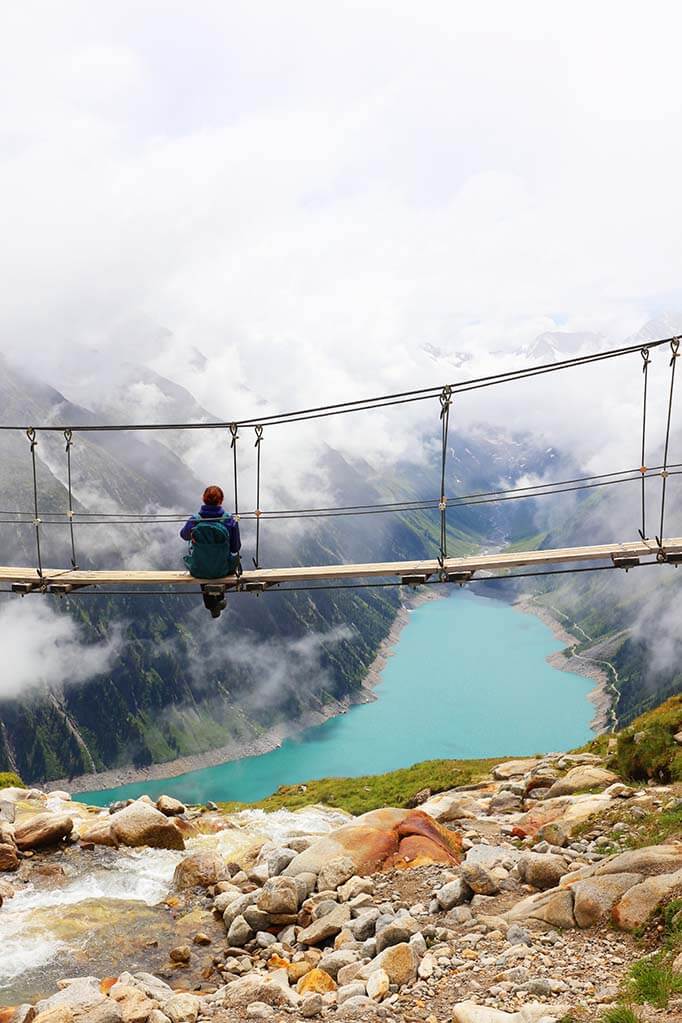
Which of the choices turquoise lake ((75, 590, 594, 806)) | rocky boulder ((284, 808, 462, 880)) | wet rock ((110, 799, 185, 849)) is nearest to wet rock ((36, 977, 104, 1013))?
rocky boulder ((284, 808, 462, 880))

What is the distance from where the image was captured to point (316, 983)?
955cm

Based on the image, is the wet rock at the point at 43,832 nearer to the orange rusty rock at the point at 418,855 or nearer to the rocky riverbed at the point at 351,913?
the rocky riverbed at the point at 351,913

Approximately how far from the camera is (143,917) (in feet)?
48.7

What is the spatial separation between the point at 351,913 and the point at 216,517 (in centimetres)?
655

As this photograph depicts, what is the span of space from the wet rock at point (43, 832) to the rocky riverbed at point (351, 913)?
36mm

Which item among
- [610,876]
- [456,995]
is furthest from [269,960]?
[610,876]

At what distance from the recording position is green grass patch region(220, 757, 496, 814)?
1200 inches

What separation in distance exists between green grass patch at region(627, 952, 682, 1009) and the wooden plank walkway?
178 inches

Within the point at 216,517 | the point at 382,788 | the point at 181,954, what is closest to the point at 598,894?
the point at 181,954

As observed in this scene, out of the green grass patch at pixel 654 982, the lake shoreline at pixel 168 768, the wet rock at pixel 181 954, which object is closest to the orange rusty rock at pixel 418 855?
the wet rock at pixel 181 954

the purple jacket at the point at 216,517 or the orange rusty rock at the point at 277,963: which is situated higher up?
the purple jacket at the point at 216,517

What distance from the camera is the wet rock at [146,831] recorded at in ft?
62.4

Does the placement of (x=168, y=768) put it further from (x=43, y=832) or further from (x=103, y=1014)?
(x=103, y=1014)

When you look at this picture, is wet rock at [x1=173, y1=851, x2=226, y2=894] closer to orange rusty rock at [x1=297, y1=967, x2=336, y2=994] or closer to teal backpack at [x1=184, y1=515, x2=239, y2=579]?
orange rusty rock at [x1=297, y1=967, x2=336, y2=994]
